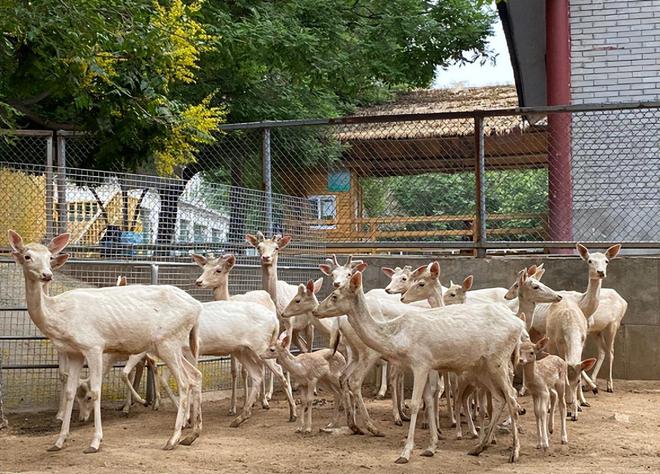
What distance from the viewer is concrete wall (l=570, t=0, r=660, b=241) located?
13.6m

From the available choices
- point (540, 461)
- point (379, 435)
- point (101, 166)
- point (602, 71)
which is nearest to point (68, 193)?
point (101, 166)

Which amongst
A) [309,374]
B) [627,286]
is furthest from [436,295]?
[627,286]

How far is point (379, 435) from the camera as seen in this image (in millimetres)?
9984

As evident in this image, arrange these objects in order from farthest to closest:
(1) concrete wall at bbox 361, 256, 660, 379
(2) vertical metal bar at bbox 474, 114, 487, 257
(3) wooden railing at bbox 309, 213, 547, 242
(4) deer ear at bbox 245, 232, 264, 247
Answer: (3) wooden railing at bbox 309, 213, 547, 242 < (2) vertical metal bar at bbox 474, 114, 487, 257 < (1) concrete wall at bbox 361, 256, 660, 379 < (4) deer ear at bbox 245, 232, 264, 247

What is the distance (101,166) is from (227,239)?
1.79m

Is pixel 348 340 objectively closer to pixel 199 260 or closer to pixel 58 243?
pixel 199 260

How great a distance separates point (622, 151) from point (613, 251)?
Result: 212 cm

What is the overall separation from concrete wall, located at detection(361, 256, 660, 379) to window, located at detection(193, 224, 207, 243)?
133 inches

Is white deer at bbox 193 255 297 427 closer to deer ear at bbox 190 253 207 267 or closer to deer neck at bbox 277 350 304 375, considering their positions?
deer neck at bbox 277 350 304 375

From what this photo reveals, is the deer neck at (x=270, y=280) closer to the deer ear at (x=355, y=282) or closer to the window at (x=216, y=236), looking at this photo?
the window at (x=216, y=236)

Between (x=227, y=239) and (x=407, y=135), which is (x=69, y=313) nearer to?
(x=227, y=239)

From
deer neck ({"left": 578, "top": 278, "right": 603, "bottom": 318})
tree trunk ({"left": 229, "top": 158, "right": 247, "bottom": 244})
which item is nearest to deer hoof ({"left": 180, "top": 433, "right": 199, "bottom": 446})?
tree trunk ({"left": 229, "top": 158, "right": 247, "bottom": 244})

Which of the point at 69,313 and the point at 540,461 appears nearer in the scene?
the point at 540,461

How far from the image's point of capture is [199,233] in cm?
1315
